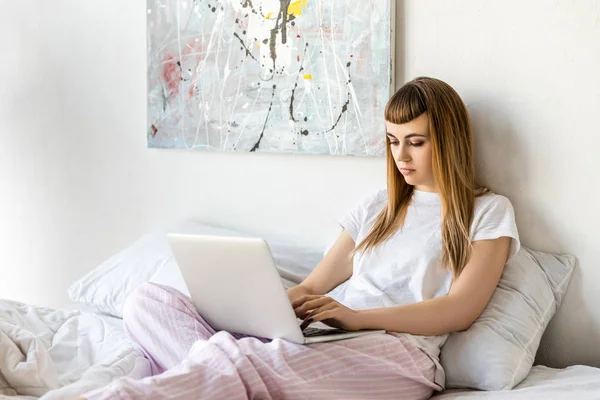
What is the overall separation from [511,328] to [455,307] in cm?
13

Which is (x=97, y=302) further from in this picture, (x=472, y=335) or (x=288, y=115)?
(x=472, y=335)

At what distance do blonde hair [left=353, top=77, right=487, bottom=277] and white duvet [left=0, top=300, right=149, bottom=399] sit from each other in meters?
0.70

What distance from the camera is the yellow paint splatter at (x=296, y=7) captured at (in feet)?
6.77

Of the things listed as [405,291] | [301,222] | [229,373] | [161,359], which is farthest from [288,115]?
[229,373]

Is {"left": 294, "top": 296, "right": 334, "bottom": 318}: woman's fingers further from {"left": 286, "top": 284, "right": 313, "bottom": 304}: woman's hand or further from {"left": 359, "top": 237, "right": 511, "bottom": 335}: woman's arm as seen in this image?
{"left": 286, "top": 284, "right": 313, "bottom": 304}: woman's hand

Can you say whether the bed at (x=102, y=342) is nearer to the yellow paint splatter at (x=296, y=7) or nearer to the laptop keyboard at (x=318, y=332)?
the laptop keyboard at (x=318, y=332)

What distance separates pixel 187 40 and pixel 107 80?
38 cm

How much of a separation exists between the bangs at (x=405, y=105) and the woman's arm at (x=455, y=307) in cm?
33

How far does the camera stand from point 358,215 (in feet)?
6.28

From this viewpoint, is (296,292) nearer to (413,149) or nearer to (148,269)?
(413,149)

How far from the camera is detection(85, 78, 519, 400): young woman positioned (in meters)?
1.39

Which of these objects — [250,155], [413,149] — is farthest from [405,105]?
[250,155]

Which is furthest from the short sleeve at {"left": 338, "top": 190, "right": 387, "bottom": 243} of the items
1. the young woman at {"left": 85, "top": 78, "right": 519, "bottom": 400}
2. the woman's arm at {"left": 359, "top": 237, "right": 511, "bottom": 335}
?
the woman's arm at {"left": 359, "top": 237, "right": 511, "bottom": 335}

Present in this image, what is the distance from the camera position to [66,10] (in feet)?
8.58
